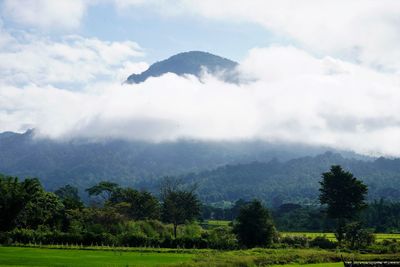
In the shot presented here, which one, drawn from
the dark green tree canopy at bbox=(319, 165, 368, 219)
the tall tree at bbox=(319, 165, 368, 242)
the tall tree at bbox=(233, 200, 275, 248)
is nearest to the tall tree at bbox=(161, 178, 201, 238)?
the tall tree at bbox=(233, 200, 275, 248)

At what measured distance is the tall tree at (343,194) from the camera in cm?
6512

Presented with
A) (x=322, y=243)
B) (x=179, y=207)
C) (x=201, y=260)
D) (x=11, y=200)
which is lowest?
(x=322, y=243)

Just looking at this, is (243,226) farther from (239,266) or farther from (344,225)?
(239,266)

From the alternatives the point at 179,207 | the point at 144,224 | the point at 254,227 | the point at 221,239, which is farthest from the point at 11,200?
the point at 254,227

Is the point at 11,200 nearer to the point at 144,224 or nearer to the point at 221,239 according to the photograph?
the point at 144,224

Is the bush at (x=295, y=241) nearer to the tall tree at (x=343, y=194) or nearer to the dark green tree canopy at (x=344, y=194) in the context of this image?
the tall tree at (x=343, y=194)

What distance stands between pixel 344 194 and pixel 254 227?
14.0m

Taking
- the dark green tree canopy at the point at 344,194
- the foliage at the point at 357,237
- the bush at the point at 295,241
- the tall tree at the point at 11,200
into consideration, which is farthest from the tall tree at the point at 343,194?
the tall tree at the point at 11,200

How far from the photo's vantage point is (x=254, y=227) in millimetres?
60156

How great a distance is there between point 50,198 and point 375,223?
6094 cm

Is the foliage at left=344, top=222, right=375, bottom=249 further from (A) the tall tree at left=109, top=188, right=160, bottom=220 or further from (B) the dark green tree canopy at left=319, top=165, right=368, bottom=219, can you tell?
(A) the tall tree at left=109, top=188, right=160, bottom=220

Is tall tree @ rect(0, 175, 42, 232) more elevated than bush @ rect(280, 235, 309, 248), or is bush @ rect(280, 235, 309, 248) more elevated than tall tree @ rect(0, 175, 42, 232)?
tall tree @ rect(0, 175, 42, 232)

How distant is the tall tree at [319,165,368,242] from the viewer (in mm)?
65125

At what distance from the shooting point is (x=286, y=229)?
96.6m
